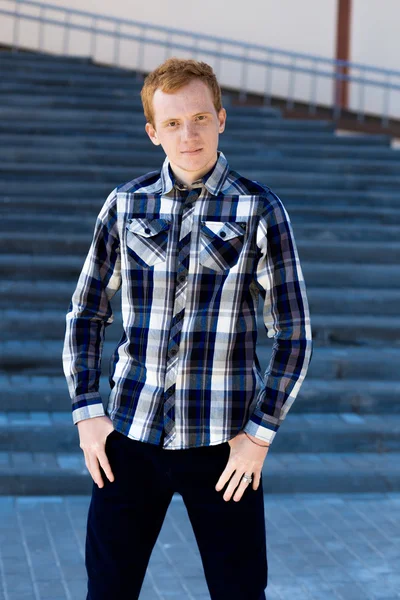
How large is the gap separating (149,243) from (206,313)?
179 millimetres

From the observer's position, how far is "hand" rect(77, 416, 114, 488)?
6.64 feet

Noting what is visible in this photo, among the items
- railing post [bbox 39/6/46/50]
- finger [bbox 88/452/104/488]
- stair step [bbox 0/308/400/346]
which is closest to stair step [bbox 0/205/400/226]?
stair step [bbox 0/308/400/346]

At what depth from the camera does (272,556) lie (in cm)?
398

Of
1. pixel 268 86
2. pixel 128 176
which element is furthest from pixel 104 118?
pixel 268 86

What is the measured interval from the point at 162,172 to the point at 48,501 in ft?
9.24

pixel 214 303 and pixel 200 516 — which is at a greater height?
pixel 214 303

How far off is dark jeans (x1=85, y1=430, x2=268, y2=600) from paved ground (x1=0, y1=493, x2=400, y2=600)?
5.12ft

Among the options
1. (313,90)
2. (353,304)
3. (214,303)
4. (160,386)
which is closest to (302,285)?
(214,303)

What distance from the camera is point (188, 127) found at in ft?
6.50

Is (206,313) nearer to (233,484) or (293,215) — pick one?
(233,484)

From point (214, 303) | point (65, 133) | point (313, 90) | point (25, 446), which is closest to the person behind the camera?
point (214, 303)

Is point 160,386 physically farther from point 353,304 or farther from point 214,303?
point 353,304

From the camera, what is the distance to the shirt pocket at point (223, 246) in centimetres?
198

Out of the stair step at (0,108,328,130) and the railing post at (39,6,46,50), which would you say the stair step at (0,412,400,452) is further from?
the railing post at (39,6,46,50)
